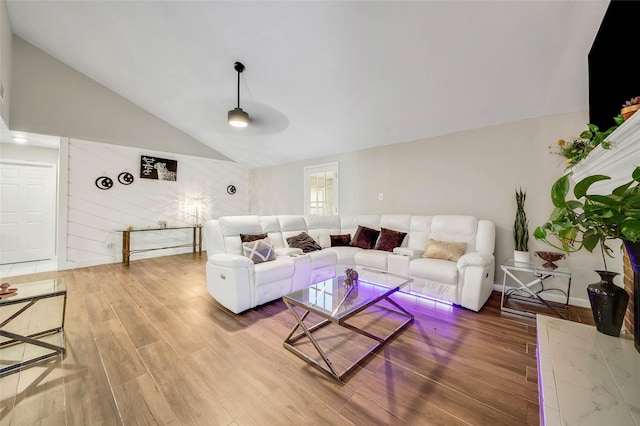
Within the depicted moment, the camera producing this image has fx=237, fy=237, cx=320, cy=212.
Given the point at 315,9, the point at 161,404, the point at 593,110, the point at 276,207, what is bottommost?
the point at 161,404

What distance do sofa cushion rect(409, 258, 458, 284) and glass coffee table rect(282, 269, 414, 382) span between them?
62 cm

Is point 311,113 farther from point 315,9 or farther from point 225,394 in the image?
point 225,394

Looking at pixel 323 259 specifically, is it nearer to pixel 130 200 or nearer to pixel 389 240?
pixel 389 240

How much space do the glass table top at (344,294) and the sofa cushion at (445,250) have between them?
101 centimetres

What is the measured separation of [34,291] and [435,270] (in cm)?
377

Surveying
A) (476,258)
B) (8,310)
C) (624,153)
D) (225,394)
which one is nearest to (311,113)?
(476,258)

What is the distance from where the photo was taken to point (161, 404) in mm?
1396

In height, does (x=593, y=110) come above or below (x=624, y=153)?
above

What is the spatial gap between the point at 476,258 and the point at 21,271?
6.94 metres

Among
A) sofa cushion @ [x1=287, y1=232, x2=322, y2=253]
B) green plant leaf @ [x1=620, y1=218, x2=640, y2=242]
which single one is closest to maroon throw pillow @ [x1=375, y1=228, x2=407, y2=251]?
sofa cushion @ [x1=287, y1=232, x2=322, y2=253]

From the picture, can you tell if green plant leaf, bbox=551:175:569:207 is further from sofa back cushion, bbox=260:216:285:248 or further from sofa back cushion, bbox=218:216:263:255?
sofa back cushion, bbox=260:216:285:248

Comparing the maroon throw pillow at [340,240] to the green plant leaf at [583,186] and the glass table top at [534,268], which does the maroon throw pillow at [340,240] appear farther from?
the green plant leaf at [583,186]

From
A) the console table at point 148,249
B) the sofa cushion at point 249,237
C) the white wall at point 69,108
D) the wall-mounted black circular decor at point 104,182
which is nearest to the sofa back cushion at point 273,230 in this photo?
the sofa cushion at point 249,237

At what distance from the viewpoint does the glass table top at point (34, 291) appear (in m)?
1.72
